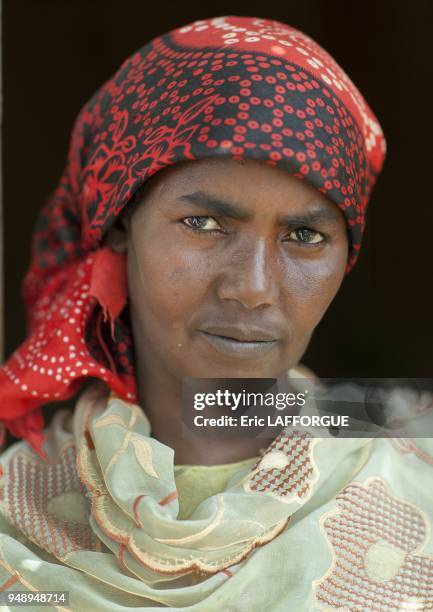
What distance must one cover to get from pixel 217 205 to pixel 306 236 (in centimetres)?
14

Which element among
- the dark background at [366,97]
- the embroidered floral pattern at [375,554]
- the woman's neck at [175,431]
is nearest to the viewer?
the embroidered floral pattern at [375,554]

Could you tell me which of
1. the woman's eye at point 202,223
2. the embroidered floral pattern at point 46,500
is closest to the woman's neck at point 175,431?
the embroidered floral pattern at point 46,500

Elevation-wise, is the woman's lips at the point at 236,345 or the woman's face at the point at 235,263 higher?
the woman's face at the point at 235,263

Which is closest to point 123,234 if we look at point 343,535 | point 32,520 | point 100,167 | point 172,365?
point 100,167

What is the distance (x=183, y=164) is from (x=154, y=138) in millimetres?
60

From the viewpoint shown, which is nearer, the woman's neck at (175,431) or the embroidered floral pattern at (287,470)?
the embroidered floral pattern at (287,470)

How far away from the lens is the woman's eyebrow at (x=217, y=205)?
113 centimetres

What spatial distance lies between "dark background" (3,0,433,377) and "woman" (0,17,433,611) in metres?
0.41

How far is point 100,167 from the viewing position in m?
1.27

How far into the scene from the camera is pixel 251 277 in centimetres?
111

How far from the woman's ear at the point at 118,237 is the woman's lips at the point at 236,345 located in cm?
24

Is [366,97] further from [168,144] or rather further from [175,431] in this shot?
[175,431]

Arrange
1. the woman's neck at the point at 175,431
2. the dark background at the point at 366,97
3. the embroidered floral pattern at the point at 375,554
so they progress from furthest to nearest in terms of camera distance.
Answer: the dark background at the point at 366,97
the woman's neck at the point at 175,431
the embroidered floral pattern at the point at 375,554

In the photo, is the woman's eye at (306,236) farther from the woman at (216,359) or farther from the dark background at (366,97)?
the dark background at (366,97)
